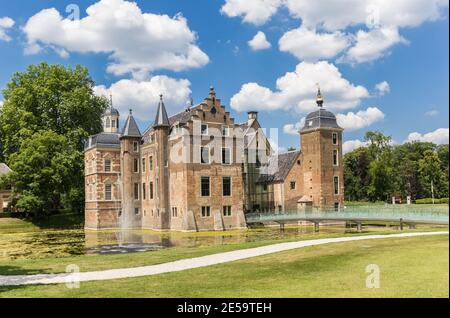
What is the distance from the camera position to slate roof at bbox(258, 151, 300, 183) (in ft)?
148

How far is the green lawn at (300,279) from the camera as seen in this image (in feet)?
31.8

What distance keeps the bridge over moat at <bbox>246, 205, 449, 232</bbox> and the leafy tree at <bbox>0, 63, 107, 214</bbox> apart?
21012mm

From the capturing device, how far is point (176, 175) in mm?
40375

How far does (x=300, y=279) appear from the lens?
1125 centimetres

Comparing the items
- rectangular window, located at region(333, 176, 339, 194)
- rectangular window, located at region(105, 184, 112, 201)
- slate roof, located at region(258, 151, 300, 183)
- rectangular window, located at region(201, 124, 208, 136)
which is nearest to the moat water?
rectangular window, located at region(201, 124, 208, 136)

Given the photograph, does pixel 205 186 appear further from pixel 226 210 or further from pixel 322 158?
pixel 322 158

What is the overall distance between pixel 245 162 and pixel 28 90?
2534 cm

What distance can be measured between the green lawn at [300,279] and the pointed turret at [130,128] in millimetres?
33569

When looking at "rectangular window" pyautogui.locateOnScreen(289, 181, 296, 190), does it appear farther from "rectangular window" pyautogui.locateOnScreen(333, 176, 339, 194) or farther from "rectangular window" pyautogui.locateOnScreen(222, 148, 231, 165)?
"rectangular window" pyautogui.locateOnScreen(222, 148, 231, 165)

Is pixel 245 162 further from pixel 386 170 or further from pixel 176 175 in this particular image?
pixel 386 170

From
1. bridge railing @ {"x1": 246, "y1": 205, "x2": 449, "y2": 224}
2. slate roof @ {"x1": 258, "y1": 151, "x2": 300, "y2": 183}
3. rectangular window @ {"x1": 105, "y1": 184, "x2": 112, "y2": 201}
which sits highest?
A: slate roof @ {"x1": 258, "y1": 151, "x2": 300, "y2": 183}

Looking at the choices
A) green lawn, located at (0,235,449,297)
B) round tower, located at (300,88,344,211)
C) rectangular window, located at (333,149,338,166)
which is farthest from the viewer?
rectangular window, located at (333,149,338,166)

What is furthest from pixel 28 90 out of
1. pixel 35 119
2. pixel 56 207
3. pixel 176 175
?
pixel 176 175

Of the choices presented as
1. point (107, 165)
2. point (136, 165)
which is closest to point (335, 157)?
point (136, 165)
